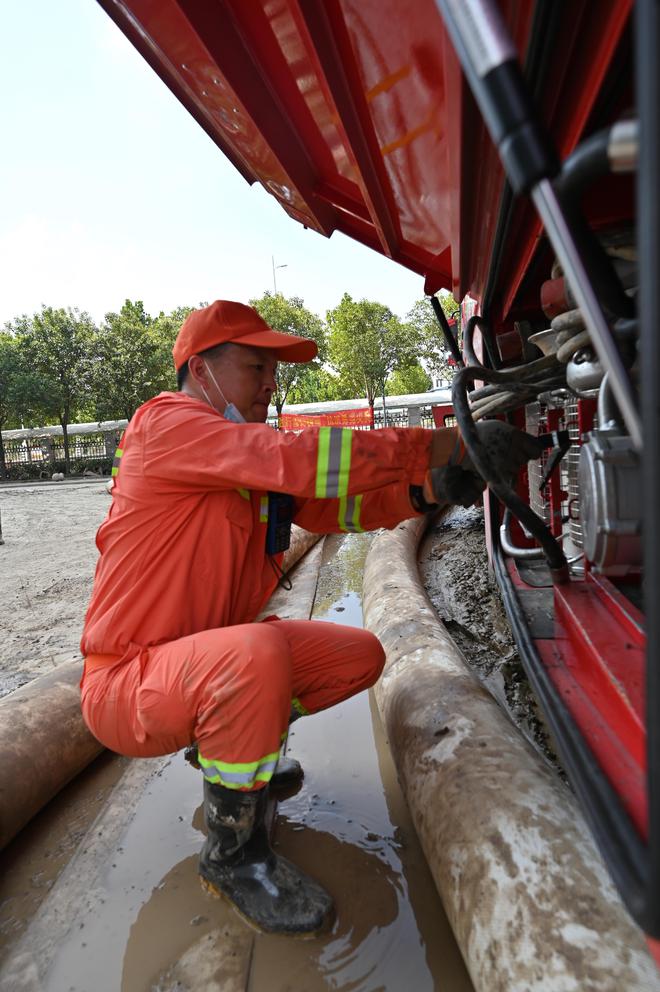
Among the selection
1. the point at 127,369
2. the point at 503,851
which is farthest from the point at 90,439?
the point at 503,851

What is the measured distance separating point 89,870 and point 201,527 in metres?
1.02

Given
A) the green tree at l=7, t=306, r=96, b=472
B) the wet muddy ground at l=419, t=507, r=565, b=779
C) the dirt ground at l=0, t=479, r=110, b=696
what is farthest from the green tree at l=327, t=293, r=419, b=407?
the wet muddy ground at l=419, t=507, r=565, b=779

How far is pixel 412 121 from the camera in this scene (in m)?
1.64

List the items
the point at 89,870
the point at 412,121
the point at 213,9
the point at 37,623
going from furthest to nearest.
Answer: the point at 37,623
the point at 89,870
the point at 412,121
the point at 213,9

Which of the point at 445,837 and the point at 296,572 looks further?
the point at 296,572

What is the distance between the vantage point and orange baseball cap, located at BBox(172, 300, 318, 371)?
6.06 feet

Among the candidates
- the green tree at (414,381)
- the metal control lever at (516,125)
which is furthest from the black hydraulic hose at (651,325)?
the green tree at (414,381)

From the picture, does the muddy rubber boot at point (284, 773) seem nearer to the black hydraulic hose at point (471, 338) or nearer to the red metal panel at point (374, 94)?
the black hydraulic hose at point (471, 338)

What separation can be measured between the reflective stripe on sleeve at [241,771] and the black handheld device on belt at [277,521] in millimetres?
626

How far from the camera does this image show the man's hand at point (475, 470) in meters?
1.57

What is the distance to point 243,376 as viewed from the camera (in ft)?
6.24

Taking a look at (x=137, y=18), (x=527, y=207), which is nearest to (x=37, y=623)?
(x=137, y=18)

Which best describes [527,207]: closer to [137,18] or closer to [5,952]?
[137,18]

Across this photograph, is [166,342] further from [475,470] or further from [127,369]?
[475,470]
